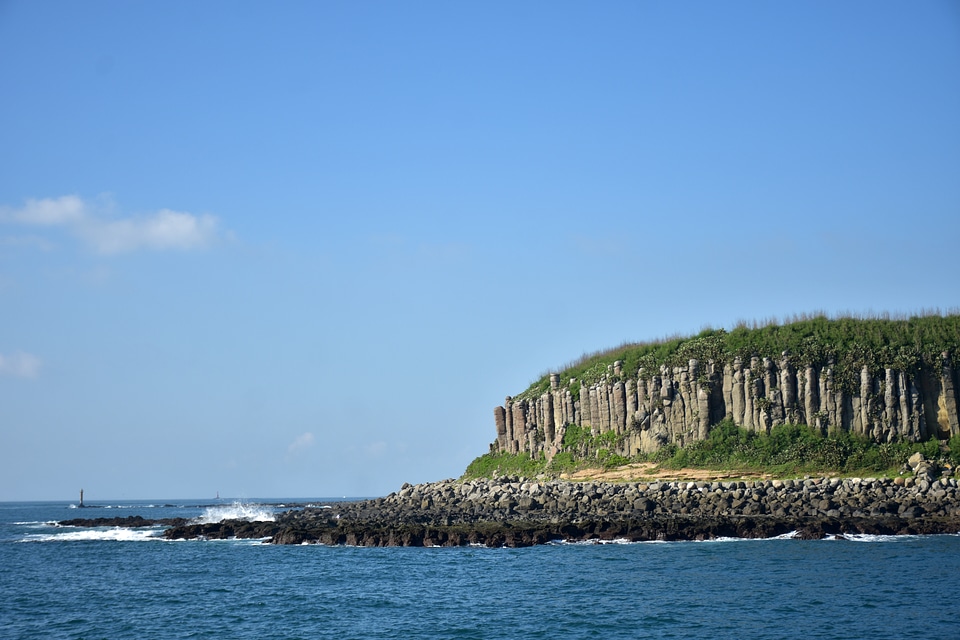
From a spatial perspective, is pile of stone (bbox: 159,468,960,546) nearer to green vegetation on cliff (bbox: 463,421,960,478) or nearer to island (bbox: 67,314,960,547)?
island (bbox: 67,314,960,547)

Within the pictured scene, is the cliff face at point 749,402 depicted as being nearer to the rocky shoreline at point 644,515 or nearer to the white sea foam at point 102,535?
the rocky shoreline at point 644,515

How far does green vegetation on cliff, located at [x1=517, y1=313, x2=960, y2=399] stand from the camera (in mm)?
57500

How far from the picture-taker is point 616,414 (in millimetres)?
66000

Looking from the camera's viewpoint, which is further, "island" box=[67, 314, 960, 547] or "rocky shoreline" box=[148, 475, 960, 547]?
"island" box=[67, 314, 960, 547]

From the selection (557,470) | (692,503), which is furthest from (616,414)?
(692,503)

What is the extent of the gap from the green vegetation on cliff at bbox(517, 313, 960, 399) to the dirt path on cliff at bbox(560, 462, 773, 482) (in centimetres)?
771

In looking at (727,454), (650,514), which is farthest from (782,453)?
(650,514)

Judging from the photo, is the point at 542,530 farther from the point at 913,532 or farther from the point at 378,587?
the point at 913,532

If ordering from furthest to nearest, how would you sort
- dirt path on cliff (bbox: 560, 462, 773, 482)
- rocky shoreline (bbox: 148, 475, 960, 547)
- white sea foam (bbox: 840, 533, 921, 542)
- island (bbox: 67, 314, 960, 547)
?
dirt path on cliff (bbox: 560, 462, 773, 482)
island (bbox: 67, 314, 960, 547)
rocky shoreline (bbox: 148, 475, 960, 547)
white sea foam (bbox: 840, 533, 921, 542)

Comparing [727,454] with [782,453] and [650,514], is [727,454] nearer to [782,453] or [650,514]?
[782,453]

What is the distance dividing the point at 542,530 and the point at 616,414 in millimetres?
22578

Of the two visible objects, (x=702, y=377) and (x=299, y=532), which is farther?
(x=702, y=377)

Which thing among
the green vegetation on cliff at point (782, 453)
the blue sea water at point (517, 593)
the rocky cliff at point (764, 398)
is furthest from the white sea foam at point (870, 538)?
the rocky cliff at point (764, 398)

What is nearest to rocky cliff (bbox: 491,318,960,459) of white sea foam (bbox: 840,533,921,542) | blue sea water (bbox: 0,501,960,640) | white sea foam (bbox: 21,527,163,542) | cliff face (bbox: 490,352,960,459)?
cliff face (bbox: 490,352,960,459)
